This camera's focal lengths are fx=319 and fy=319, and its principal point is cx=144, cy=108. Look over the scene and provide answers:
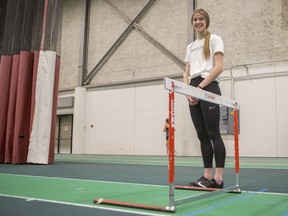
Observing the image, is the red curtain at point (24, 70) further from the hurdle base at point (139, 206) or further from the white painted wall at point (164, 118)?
the white painted wall at point (164, 118)

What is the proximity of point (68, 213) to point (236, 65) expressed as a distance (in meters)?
9.80

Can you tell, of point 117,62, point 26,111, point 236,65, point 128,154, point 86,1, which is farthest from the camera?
point 86,1

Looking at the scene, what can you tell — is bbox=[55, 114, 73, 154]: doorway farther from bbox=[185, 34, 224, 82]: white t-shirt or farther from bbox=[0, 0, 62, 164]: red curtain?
bbox=[185, 34, 224, 82]: white t-shirt

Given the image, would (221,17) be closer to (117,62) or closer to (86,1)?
(117,62)

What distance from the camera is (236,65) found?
1084 cm

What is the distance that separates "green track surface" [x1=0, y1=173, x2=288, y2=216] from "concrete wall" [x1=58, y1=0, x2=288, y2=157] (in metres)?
8.02

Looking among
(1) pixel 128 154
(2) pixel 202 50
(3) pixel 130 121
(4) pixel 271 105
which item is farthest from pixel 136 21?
(2) pixel 202 50

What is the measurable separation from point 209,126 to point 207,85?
0.36 meters

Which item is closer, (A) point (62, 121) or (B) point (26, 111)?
(B) point (26, 111)

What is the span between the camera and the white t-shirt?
2789 mm

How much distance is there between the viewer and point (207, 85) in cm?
277

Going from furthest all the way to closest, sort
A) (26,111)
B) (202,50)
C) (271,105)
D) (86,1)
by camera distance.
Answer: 1. (86,1)
2. (271,105)
3. (26,111)
4. (202,50)

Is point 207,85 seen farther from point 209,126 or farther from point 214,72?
point 209,126

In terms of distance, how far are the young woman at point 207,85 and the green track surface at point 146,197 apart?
266mm
